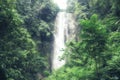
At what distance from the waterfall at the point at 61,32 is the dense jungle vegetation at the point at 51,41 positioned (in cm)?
66

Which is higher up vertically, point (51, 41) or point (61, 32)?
point (61, 32)

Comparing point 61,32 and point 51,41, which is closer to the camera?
point 51,41

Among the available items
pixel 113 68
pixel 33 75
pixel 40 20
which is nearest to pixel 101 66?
pixel 113 68

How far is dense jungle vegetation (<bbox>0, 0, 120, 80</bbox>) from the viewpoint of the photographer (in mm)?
7898

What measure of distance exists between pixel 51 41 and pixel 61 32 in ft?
6.48

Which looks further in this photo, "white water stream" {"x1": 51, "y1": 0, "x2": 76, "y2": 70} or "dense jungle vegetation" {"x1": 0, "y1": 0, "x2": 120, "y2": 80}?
"white water stream" {"x1": 51, "y1": 0, "x2": 76, "y2": 70}

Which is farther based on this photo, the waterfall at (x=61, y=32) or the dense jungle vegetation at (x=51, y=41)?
the waterfall at (x=61, y=32)

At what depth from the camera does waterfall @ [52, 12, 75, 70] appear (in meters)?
23.1

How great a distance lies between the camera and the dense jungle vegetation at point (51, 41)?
311 inches

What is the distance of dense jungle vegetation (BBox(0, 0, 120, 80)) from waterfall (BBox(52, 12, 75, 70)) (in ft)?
2.15

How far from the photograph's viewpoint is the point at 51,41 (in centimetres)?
2378

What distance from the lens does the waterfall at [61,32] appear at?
23089mm

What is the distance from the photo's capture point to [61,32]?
25.2 m

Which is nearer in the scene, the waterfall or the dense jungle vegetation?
the dense jungle vegetation
